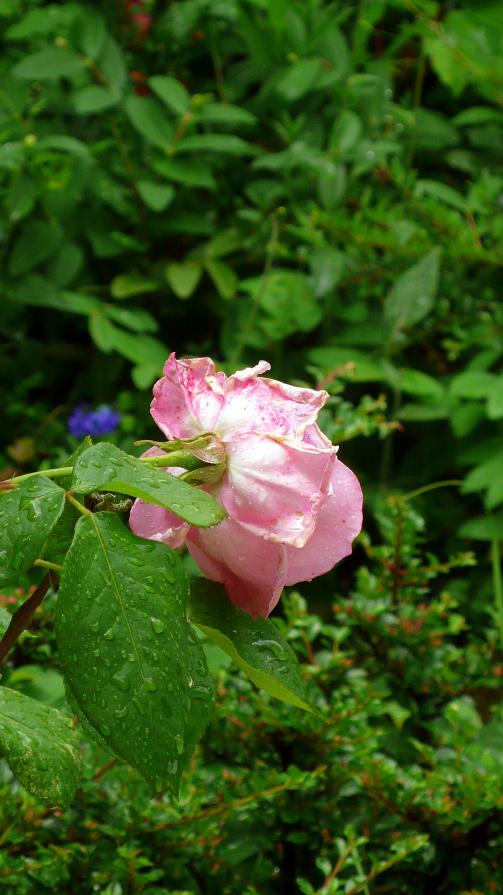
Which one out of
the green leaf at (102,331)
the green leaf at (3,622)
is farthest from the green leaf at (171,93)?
the green leaf at (3,622)

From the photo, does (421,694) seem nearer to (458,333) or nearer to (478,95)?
(458,333)

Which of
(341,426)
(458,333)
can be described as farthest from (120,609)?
(458,333)

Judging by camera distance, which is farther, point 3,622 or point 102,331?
point 102,331

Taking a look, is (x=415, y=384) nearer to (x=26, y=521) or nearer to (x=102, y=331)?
(x=102, y=331)

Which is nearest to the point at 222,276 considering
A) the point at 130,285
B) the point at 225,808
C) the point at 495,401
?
the point at 130,285

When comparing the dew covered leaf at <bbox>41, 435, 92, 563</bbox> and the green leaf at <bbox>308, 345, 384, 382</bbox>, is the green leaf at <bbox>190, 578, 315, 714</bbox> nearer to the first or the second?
the dew covered leaf at <bbox>41, 435, 92, 563</bbox>

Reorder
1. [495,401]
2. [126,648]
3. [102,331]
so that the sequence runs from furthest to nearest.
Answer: [102,331], [495,401], [126,648]
